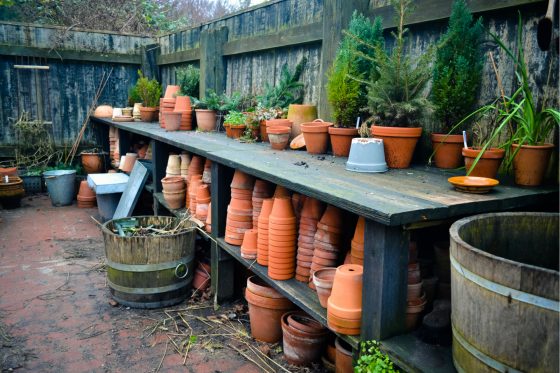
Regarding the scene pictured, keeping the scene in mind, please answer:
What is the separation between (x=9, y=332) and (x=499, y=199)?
302 centimetres

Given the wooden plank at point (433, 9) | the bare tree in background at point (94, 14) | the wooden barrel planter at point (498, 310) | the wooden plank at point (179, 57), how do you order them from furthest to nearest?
the bare tree in background at point (94, 14)
the wooden plank at point (179, 57)
the wooden plank at point (433, 9)
the wooden barrel planter at point (498, 310)

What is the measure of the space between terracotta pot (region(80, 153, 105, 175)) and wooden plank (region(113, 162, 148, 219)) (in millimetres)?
2410

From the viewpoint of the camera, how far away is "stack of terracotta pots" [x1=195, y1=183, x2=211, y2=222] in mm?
3873

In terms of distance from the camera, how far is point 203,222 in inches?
151

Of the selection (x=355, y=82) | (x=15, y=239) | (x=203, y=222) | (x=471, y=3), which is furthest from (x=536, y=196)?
(x=15, y=239)

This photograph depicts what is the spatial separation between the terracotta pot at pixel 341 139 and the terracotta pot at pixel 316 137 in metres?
0.10

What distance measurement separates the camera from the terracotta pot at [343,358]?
7.59 ft

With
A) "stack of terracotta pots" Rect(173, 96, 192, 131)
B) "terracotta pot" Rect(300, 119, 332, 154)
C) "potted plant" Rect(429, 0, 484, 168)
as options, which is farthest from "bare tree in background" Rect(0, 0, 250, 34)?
"potted plant" Rect(429, 0, 484, 168)

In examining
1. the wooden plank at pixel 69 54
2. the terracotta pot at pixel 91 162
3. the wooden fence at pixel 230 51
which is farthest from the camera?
the terracotta pot at pixel 91 162

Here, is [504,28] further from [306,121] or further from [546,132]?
[306,121]

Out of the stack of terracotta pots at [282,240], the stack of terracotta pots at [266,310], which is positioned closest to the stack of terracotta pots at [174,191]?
the stack of terracotta pots at [266,310]

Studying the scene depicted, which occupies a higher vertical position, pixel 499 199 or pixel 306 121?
pixel 306 121

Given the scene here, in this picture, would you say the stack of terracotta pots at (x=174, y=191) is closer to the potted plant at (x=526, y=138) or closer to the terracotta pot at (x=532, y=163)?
the potted plant at (x=526, y=138)

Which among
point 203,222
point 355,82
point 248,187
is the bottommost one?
point 203,222
